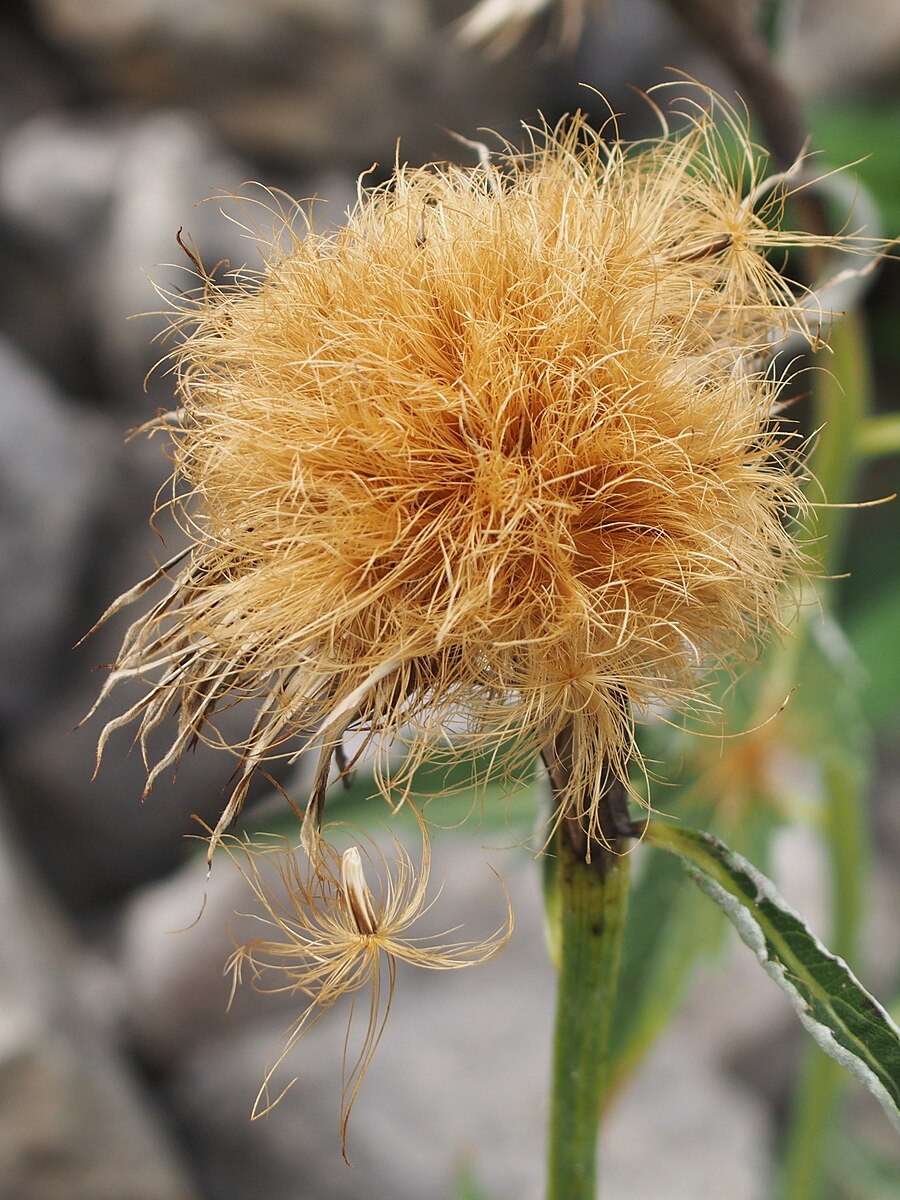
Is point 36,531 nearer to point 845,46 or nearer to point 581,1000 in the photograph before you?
point 581,1000

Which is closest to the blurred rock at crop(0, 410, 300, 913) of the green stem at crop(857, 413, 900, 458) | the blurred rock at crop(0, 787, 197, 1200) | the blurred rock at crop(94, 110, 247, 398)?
the blurred rock at crop(94, 110, 247, 398)

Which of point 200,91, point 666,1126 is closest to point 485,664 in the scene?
point 666,1126

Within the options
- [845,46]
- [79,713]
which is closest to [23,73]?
[79,713]

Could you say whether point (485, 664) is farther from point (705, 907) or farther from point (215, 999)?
point (215, 999)

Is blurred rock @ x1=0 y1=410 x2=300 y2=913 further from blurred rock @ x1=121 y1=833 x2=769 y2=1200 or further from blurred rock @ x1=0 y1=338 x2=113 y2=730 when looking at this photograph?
blurred rock @ x1=121 y1=833 x2=769 y2=1200

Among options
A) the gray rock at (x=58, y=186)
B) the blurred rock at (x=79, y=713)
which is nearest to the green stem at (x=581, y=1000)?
the blurred rock at (x=79, y=713)
